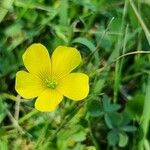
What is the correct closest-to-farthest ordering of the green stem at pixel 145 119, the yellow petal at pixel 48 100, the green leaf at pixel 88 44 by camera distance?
the yellow petal at pixel 48 100 → the green stem at pixel 145 119 → the green leaf at pixel 88 44

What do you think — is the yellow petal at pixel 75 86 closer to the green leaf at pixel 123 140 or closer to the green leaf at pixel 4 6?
the green leaf at pixel 123 140

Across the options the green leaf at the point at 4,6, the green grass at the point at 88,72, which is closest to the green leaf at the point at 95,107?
the green grass at the point at 88,72

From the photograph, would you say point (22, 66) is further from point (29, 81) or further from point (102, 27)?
point (102, 27)

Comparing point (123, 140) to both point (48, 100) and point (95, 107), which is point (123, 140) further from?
point (48, 100)

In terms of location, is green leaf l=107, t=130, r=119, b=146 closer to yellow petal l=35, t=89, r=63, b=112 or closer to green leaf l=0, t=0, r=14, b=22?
yellow petal l=35, t=89, r=63, b=112

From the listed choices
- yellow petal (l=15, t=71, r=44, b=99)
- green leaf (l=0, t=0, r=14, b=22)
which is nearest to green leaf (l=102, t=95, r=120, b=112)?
yellow petal (l=15, t=71, r=44, b=99)

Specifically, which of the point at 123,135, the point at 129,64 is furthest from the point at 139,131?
the point at 129,64

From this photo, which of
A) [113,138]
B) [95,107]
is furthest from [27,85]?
[113,138]
